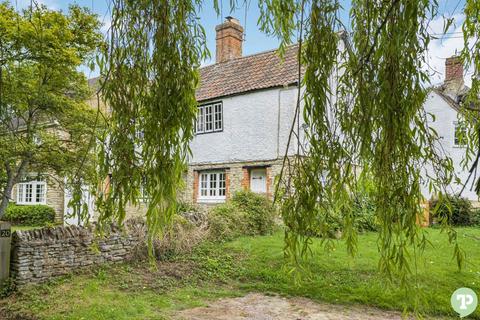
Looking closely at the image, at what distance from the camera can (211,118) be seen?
16922 millimetres

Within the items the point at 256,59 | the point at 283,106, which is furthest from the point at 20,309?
the point at 256,59

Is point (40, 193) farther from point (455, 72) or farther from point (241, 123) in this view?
point (455, 72)

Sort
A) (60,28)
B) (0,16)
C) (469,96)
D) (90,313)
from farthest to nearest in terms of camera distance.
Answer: (60,28) < (0,16) < (90,313) < (469,96)

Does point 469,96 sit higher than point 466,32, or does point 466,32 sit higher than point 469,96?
point 466,32

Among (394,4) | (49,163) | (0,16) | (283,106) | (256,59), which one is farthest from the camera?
(256,59)

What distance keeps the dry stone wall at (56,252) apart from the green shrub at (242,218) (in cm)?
289

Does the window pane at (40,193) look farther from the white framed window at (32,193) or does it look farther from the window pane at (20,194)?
the window pane at (20,194)

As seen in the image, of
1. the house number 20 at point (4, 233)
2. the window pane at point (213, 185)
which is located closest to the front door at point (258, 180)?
the window pane at point (213, 185)

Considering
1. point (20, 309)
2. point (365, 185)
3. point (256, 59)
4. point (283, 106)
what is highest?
point (256, 59)

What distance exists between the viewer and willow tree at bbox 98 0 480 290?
8.61 ft

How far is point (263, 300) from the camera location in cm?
727

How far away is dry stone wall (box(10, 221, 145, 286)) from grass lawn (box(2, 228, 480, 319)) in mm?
232

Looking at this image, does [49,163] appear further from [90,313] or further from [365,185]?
[365,185]

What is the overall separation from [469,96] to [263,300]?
4.63m
